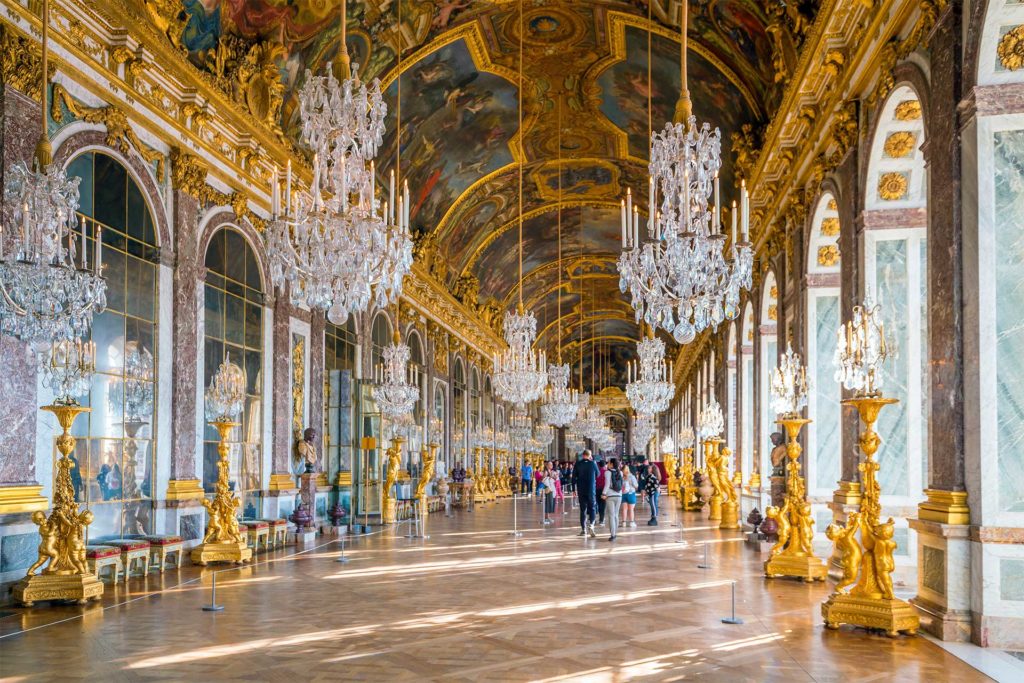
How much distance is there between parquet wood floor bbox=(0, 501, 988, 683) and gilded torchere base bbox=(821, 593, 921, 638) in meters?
0.14

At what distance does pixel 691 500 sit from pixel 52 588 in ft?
65.1

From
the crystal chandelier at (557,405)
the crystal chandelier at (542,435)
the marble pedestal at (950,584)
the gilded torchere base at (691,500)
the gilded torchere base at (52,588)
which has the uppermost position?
the crystal chandelier at (557,405)

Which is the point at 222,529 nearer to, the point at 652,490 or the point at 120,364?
the point at 120,364

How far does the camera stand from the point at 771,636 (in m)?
7.16

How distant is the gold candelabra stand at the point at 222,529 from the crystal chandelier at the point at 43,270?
364 centimetres

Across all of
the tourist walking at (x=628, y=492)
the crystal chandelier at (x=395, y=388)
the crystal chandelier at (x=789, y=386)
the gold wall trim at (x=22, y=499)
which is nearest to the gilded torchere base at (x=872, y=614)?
the crystal chandelier at (x=789, y=386)

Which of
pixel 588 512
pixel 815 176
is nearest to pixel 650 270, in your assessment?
pixel 815 176

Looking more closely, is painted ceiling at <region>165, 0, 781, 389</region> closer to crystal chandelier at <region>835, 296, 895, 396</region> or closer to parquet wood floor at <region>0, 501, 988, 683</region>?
parquet wood floor at <region>0, 501, 988, 683</region>

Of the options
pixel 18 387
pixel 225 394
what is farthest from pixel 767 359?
pixel 18 387

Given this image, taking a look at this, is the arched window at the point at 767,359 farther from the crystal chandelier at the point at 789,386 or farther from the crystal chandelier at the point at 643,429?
the crystal chandelier at the point at 643,429

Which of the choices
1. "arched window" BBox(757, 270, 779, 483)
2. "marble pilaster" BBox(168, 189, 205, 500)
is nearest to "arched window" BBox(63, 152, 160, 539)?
"marble pilaster" BBox(168, 189, 205, 500)

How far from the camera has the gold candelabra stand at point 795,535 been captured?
10250 millimetres

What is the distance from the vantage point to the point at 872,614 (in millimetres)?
7258

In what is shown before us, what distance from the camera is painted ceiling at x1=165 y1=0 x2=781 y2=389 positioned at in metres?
14.9
